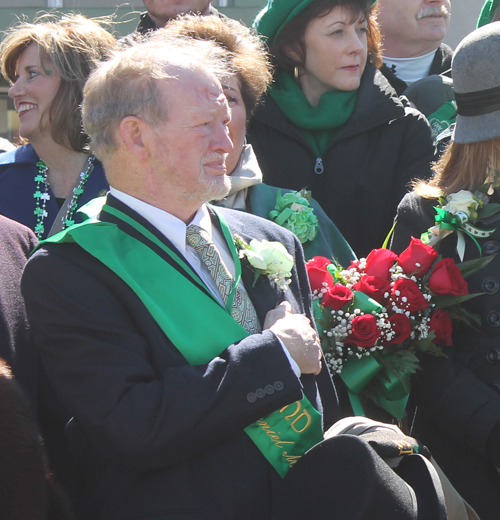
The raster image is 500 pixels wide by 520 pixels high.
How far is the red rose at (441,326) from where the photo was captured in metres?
2.65

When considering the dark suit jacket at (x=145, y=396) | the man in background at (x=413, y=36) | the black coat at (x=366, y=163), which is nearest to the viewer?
the dark suit jacket at (x=145, y=396)

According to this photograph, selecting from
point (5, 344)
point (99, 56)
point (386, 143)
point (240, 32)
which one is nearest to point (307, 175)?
point (386, 143)

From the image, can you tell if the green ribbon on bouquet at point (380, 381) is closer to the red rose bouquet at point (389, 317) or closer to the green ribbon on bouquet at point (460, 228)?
the red rose bouquet at point (389, 317)

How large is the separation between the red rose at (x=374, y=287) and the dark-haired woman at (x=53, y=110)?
1.16 m

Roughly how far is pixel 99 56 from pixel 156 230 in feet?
4.45

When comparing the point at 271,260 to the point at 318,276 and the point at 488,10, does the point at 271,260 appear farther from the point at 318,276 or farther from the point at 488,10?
the point at 488,10

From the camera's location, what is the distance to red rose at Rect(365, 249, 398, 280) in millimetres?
2764

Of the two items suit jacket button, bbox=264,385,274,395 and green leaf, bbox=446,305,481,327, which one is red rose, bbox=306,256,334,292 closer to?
green leaf, bbox=446,305,481,327

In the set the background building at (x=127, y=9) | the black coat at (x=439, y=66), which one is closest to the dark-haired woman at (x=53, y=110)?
the black coat at (x=439, y=66)

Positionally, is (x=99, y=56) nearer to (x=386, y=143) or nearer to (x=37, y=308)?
(x=386, y=143)

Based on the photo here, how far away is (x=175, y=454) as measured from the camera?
1.90 m

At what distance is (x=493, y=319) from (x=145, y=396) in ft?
4.56

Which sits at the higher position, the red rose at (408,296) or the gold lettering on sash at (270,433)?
the red rose at (408,296)

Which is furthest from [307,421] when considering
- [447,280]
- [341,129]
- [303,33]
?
[303,33]
